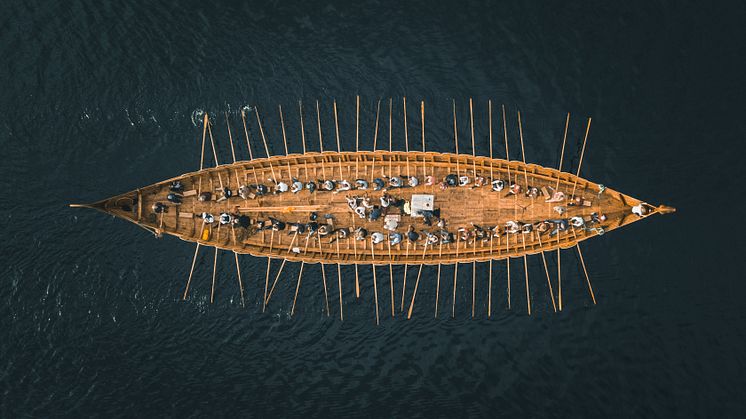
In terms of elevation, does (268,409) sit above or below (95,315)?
below

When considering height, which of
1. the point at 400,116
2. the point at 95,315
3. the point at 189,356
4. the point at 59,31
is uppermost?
the point at 59,31

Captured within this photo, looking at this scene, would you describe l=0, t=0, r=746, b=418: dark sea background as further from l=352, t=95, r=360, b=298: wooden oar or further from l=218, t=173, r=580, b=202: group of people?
l=218, t=173, r=580, b=202: group of people

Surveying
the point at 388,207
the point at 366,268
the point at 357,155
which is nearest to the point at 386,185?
the point at 388,207

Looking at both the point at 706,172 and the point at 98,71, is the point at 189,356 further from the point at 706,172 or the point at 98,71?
the point at 706,172

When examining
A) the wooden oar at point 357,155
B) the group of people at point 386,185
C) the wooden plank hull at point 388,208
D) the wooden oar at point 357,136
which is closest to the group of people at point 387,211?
the group of people at point 386,185

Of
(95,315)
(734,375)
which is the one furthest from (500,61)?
(95,315)

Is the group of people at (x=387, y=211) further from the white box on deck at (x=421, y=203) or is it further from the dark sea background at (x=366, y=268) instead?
the dark sea background at (x=366, y=268)
